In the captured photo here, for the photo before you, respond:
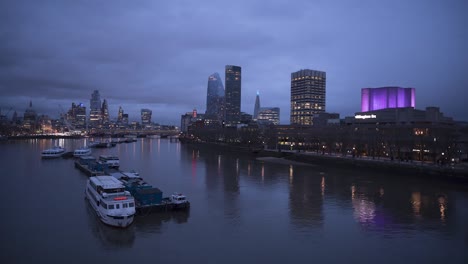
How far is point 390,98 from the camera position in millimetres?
91188

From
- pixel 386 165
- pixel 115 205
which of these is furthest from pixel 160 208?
pixel 386 165

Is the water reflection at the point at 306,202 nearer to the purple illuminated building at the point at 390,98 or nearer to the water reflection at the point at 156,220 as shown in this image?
the water reflection at the point at 156,220

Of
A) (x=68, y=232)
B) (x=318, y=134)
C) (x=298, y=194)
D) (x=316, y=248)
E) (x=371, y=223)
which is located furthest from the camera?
(x=318, y=134)

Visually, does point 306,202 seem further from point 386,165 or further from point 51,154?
point 51,154

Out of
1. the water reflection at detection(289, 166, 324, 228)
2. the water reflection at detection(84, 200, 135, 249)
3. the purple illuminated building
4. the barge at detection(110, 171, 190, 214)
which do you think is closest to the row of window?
the water reflection at detection(84, 200, 135, 249)

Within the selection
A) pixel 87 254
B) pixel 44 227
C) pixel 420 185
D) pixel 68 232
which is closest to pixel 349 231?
pixel 87 254

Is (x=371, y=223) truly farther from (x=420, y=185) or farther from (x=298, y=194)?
(x=420, y=185)

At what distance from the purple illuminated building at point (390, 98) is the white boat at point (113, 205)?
8759 centimetres

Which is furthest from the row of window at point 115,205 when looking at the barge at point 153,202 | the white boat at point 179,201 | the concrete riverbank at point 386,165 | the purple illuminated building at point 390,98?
the purple illuminated building at point 390,98

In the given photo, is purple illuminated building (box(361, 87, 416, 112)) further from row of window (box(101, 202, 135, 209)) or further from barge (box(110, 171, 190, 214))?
row of window (box(101, 202, 135, 209))

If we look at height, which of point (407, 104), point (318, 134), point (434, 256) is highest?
point (407, 104)

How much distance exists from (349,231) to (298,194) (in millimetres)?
9273

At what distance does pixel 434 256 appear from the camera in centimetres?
1398

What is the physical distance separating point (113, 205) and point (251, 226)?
7200 millimetres
